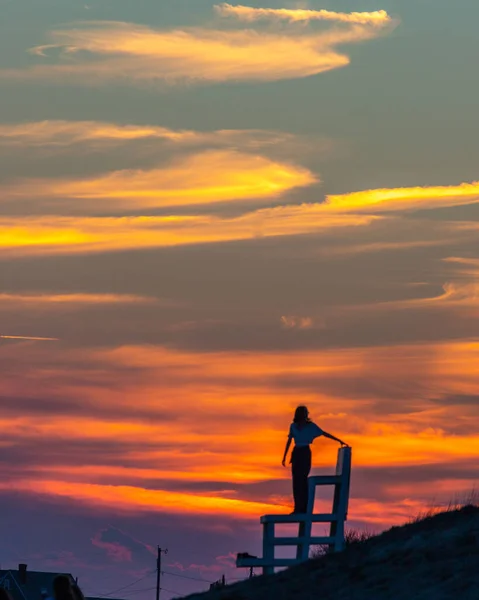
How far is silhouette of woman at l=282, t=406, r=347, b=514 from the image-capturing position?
23656 millimetres

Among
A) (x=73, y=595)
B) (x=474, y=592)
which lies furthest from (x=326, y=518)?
(x=73, y=595)

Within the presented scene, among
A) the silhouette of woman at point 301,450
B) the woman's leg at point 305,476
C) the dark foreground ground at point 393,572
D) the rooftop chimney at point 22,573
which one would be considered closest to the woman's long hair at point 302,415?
the silhouette of woman at point 301,450

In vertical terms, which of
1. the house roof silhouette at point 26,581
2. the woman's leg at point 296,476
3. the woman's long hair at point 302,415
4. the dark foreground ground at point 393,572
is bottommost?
the dark foreground ground at point 393,572

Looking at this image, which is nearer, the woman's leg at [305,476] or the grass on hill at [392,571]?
the grass on hill at [392,571]

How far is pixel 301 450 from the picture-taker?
23.8m

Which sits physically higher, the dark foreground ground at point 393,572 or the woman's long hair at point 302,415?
the woman's long hair at point 302,415

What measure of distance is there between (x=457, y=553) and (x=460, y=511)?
10.5 feet

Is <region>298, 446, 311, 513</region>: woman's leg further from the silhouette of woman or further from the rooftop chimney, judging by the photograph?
the rooftop chimney

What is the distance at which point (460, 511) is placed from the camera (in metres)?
24.4

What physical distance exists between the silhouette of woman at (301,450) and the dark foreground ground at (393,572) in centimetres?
113

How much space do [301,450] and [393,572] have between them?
11.0ft

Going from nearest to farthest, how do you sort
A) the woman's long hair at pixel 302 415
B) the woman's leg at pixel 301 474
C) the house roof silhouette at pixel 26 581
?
the woman's long hair at pixel 302 415
the woman's leg at pixel 301 474
the house roof silhouette at pixel 26 581

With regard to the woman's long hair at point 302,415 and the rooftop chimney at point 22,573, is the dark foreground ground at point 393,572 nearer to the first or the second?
the woman's long hair at point 302,415

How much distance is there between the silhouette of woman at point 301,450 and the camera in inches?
→ 931
